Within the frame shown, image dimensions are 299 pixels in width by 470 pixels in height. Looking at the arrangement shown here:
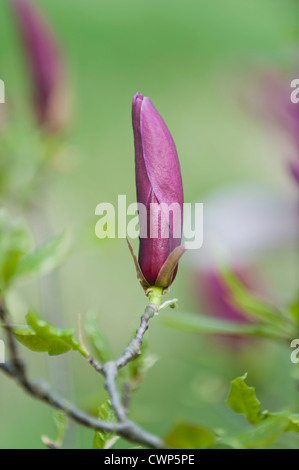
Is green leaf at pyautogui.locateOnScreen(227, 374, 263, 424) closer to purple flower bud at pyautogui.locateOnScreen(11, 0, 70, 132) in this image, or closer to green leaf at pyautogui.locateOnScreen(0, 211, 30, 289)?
green leaf at pyautogui.locateOnScreen(0, 211, 30, 289)

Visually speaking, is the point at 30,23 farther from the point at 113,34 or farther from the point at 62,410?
the point at 113,34

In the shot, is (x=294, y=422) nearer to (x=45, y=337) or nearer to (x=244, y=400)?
(x=244, y=400)

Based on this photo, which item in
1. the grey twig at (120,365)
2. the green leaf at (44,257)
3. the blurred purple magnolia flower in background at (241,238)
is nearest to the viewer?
the grey twig at (120,365)

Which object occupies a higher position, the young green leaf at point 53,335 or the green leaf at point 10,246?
the green leaf at point 10,246

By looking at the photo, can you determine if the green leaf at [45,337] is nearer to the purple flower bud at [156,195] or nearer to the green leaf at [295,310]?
the purple flower bud at [156,195]

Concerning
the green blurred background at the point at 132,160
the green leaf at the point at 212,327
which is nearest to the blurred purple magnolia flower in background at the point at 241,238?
the green blurred background at the point at 132,160

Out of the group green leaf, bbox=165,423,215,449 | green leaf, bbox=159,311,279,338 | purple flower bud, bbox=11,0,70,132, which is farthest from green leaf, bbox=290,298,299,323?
purple flower bud, bbox=11,0,70,132

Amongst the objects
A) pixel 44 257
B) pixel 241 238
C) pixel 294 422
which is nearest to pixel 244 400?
pixel 294 422
